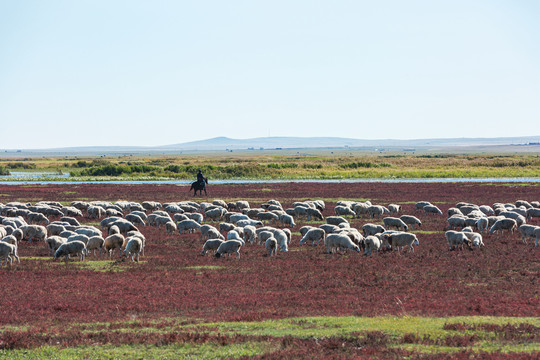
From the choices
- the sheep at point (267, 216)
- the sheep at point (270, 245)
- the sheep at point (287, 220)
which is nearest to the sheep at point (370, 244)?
the sheep at point (270, 245)

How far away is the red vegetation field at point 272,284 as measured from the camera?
17469mm

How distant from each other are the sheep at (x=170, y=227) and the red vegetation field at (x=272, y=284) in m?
1.44

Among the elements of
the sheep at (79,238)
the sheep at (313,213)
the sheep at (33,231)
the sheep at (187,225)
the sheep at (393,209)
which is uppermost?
the sheep at (79,238)

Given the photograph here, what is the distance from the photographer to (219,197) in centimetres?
6238

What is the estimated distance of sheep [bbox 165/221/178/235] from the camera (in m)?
35.4

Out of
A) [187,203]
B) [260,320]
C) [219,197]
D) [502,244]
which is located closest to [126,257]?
[260,320]

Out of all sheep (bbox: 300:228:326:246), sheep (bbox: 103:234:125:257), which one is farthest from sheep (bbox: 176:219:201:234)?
sheep (bbox: 103:234:125:257)

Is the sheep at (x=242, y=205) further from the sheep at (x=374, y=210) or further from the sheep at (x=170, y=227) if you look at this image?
the sheep at (x=170, y=227)

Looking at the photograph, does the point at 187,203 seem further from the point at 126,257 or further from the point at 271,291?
the point at 271,291

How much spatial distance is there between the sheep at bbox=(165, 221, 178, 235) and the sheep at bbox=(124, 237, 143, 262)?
334 inches

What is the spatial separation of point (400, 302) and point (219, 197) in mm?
45537

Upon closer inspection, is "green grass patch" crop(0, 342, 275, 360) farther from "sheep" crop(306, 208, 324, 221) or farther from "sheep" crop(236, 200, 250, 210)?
"sheep" crop(236, 200, 250, 210)

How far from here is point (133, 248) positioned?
26.5 meters

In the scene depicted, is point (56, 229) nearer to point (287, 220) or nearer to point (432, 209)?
point (287, 220)
